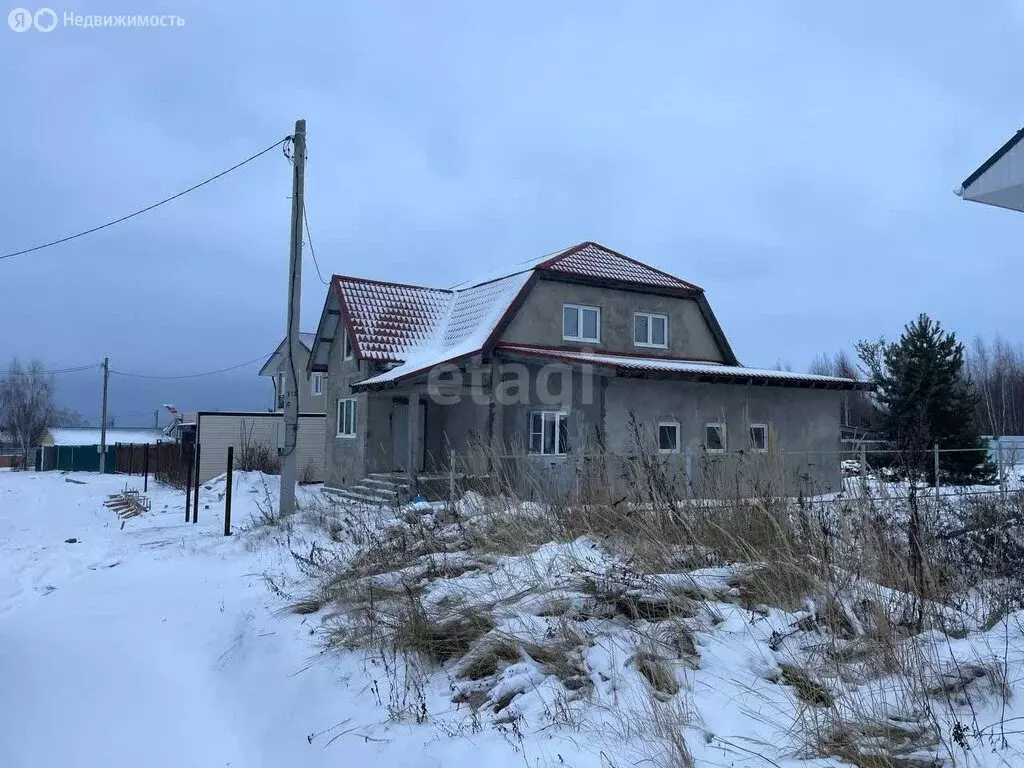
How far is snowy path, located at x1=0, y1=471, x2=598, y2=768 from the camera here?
416 centimetres

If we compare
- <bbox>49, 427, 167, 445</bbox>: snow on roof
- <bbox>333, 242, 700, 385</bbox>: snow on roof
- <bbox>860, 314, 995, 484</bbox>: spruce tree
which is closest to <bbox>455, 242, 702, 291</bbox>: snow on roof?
<bbox>333, 242, 700, 385</bbox>: snow on roof

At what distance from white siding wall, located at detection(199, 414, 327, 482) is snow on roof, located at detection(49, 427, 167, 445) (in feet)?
→ 130

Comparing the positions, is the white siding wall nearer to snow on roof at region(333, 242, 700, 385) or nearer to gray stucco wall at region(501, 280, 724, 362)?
snow on roof at region(333, 242, 700, 385)

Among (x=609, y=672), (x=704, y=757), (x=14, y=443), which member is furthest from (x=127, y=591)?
(x=14, y=443)

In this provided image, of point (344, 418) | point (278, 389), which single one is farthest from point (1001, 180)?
point (278, 389)

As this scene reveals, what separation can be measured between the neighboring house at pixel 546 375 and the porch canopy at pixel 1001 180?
23.4 ft

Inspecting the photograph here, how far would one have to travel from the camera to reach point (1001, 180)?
7.27 metres

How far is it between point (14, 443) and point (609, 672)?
84480mm

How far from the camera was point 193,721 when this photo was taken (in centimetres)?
482

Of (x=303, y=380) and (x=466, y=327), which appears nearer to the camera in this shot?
(x=466, y=327)

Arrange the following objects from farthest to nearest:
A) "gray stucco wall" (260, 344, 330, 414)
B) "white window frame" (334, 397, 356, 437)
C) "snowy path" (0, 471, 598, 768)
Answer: "gray stucco wall" (260, 344, 330, 414) < "white window frame" (334, 397, 356, 437) < "snowy path" (0, 471, 598, 768)

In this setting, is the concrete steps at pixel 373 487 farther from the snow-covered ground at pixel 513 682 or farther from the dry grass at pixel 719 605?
the dry grass at pixel 719 605

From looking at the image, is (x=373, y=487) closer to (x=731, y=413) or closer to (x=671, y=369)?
(x=671, y=369)

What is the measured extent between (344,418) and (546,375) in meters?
7.60
